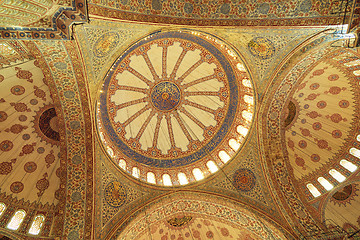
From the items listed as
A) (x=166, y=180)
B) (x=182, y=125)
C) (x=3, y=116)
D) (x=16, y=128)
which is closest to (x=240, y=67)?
(x=182, y=125)

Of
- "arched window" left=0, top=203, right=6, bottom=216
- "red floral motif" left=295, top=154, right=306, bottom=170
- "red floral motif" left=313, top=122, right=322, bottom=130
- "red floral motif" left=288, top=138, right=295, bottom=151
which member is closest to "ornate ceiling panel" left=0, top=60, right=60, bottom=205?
"arched window" left=0, top=203, right=6, bottom=216

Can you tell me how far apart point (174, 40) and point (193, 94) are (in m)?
2.77

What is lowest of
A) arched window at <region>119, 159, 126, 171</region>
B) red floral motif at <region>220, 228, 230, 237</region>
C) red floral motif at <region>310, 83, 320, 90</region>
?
red floral motif at <region>220, 228, 230, 237</region>

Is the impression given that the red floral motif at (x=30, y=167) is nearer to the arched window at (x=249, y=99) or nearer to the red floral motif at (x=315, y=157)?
the arched window at (x=249, y=99)

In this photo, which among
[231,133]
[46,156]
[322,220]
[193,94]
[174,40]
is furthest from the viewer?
[193,94]

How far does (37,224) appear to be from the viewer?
23.4ft

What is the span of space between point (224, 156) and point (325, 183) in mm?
3984

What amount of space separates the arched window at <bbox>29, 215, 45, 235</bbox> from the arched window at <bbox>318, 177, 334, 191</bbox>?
10.5 metres

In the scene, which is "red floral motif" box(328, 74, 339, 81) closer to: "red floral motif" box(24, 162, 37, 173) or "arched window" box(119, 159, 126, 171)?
"arched window" box(119, 159, 126, 171)

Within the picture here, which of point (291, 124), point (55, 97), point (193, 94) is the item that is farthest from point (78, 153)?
point (291, 124)

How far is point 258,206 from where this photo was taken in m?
7.84

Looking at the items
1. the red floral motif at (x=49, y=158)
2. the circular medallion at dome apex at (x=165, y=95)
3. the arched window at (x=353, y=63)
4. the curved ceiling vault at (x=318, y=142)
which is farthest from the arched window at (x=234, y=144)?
the red floral motif at (x=49, y=158)

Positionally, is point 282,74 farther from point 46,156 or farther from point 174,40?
point 46,156

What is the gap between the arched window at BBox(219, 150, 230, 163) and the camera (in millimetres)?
9034
